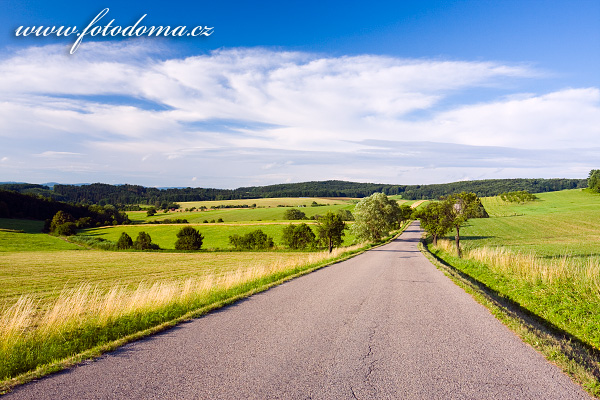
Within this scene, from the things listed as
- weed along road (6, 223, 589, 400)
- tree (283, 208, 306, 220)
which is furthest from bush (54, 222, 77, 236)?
weed along road (6, 223, 589, 400)

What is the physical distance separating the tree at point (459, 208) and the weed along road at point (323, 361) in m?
22.0

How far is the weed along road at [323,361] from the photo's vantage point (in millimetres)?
4543

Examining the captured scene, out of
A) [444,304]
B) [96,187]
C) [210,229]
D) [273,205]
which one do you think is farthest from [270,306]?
[96,187]

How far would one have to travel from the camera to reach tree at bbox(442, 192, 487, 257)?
93.9 feet

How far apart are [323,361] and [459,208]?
2795 centimetres

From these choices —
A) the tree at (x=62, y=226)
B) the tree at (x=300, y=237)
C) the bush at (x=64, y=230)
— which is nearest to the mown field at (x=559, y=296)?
the tree at (x=300, y=237)

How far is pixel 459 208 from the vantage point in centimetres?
2966

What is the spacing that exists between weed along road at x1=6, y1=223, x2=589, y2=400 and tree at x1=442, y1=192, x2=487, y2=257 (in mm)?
21970

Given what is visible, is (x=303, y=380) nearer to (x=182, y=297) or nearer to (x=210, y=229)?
(x=182, y=297)

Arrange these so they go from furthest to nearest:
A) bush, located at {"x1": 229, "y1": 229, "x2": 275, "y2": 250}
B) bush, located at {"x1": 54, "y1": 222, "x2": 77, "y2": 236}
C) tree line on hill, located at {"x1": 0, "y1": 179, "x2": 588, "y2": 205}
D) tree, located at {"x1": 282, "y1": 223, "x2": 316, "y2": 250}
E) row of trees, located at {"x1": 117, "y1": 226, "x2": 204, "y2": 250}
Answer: tree line on hill, located at {"x1": 0, "y1": 179, "x2": 588, "y2": 205}
bush, located at {"x1": 54, "y1": 222, "x2": 77, "y2": 236}
bush, located at {"x1": 229, "y1": 229, "x2": 275, "y2": 250}
row of trees, located at {"x1": 117, "y1": 226, "x2": 204, "y2": 250}
tree, located at {"x1": 282, "y1": 223, "x2": 316, "y2": 250}

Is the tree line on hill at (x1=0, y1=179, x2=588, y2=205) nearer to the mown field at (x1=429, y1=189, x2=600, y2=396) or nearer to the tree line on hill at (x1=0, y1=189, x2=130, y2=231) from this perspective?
the tree line on hill at (x1=0, y1=189, x2=130, y2=231)

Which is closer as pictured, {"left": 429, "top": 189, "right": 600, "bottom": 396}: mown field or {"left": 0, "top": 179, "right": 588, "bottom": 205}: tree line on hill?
{"left": 429, "top": 189, "right": 600, "bottom": 396}: mown field

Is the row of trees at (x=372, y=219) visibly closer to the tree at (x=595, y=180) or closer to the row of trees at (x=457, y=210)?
the row of trees at (x=457, y=210)

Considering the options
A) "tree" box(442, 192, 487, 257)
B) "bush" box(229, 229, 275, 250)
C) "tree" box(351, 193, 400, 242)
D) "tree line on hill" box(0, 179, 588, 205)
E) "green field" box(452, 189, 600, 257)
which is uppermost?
"tree line on hill" box(0, 179, 588, 205)
